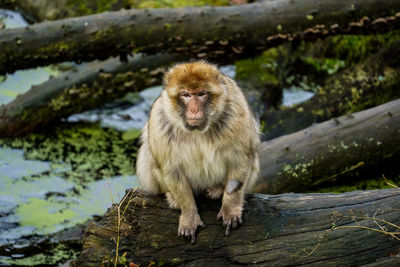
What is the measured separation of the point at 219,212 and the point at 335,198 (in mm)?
927

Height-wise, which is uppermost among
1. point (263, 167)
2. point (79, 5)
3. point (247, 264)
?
point (79, 5)

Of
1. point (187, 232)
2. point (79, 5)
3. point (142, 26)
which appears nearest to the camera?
point (187, 232)

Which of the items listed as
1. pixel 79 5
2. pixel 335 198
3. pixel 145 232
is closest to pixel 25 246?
pixel 145 232

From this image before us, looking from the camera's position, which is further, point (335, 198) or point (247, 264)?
point (335, 198)

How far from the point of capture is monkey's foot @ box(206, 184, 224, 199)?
4.42 meters

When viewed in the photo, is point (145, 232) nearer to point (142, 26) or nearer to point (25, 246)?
point (25, 246)

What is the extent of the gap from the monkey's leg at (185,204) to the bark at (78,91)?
14.7 ft

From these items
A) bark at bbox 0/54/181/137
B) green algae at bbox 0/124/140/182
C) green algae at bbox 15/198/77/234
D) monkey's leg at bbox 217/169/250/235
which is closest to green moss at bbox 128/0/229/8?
bark at bbox 0/54/181/137

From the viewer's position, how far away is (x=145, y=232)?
4.05m

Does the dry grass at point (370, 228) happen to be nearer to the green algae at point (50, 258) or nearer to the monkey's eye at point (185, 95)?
the monkey's eye at point (185, 95)

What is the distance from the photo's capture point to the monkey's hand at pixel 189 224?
3.99m

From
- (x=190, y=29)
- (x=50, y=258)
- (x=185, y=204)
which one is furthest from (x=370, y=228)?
(x=190, y=29)

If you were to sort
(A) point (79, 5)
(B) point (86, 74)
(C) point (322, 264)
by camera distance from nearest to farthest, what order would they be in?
(C) point (322, 264) → (B) point (86, 74) → (A) point (79, 5)

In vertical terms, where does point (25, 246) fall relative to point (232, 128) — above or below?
below
